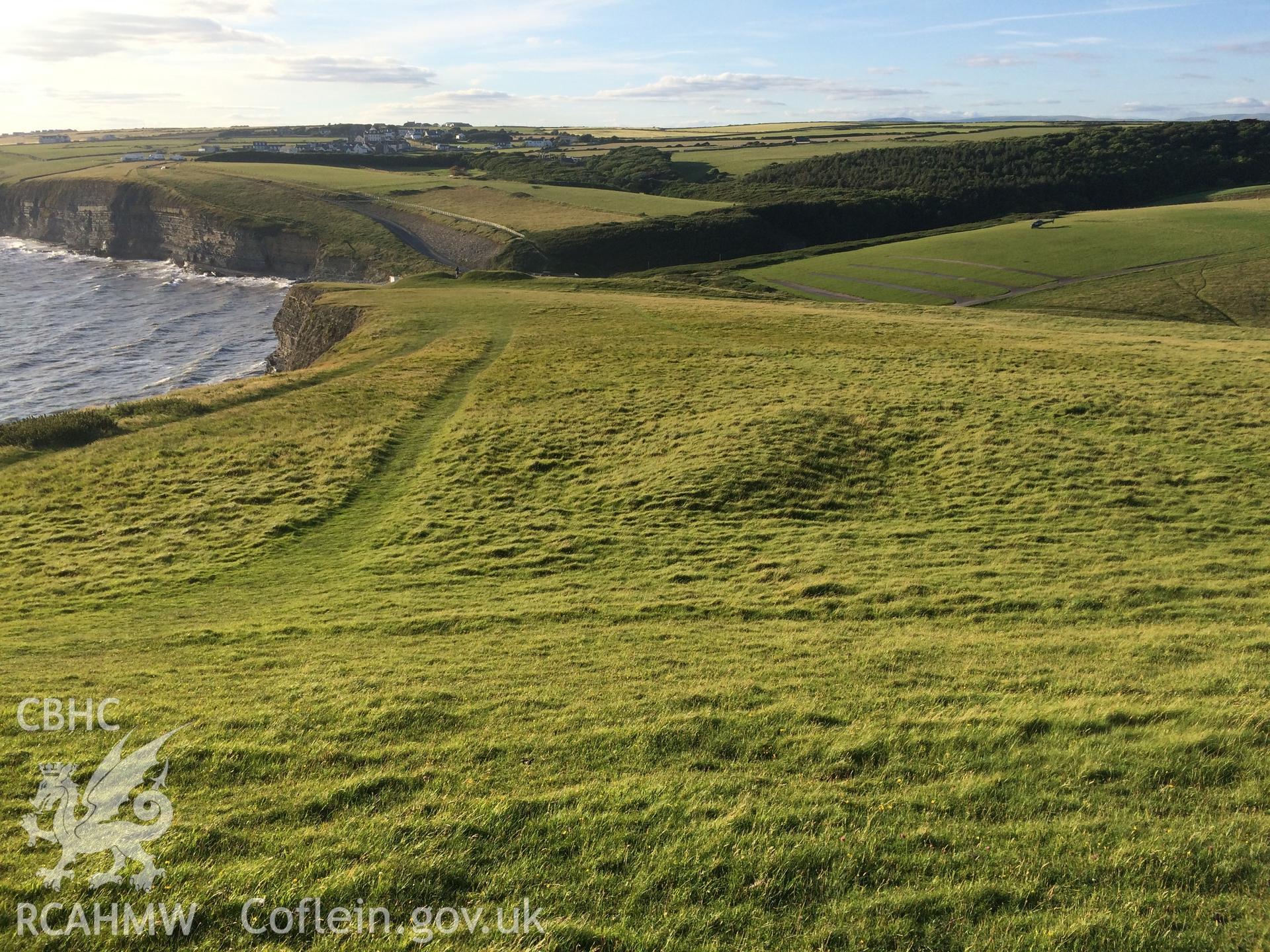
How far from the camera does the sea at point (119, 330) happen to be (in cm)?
7681

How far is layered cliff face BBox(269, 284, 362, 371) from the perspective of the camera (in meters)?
72.3

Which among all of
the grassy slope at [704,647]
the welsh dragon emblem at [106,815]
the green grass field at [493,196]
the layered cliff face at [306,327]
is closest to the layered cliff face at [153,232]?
the green grass field at [493,196]

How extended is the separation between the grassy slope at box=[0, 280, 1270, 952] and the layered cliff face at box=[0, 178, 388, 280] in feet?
305

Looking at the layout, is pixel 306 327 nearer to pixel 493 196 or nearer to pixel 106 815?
pixel 106 815

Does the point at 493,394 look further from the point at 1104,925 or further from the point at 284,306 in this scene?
the point at 284,306

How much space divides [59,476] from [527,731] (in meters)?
32.2

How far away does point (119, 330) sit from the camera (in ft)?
333

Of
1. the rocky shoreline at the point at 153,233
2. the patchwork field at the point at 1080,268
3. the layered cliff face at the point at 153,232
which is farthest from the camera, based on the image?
the rocky shoreline at the point at 153,233

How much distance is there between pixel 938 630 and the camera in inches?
740

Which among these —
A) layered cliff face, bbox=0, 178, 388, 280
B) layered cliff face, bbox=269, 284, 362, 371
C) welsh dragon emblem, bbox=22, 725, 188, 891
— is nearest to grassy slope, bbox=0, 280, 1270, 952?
welsh dragon emblem, bbox=22, 725, 188, 891

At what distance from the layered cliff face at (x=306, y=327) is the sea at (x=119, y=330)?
3.53 m

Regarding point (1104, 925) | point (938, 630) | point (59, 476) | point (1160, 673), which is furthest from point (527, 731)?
point (59, 476)

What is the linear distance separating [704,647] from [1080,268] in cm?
9410

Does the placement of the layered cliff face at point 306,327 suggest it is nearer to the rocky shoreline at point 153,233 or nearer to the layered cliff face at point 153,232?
the rocky shoreline at point 153,233
